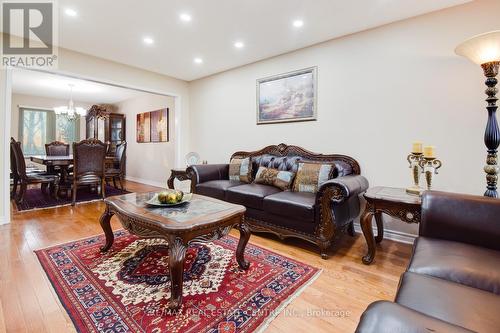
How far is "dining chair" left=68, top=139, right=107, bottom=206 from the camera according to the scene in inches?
165

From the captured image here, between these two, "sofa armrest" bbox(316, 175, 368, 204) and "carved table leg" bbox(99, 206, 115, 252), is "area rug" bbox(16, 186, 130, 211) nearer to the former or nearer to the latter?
"carved table leg" bbox(99, 206, 115, 252)

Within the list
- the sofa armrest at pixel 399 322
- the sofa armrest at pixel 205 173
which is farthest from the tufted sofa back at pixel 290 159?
the sofa armrest at pixel 399 322

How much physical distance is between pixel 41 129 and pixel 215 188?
6954 mm

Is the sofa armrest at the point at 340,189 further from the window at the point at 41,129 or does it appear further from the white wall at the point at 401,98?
the window at the point at 41,129

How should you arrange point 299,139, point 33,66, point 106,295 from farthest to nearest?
point 299,139, point 33,66, point 106,295

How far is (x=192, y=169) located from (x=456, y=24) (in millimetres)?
3424

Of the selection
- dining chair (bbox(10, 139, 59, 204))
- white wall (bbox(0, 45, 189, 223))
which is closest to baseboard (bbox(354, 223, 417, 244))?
white wall (bbox(0, 45, 189, 223))

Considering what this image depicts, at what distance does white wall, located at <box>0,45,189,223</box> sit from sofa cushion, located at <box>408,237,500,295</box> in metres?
4.43

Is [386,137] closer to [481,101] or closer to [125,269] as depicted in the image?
[481,101]

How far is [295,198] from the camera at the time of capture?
2.51 m

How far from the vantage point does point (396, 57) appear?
8.86ft

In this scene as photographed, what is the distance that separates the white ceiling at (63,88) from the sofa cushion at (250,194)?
420 cm

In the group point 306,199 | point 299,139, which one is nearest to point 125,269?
point 306,199

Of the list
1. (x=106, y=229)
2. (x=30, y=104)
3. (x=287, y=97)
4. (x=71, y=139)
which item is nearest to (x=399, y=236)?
(x=287, y=97)
